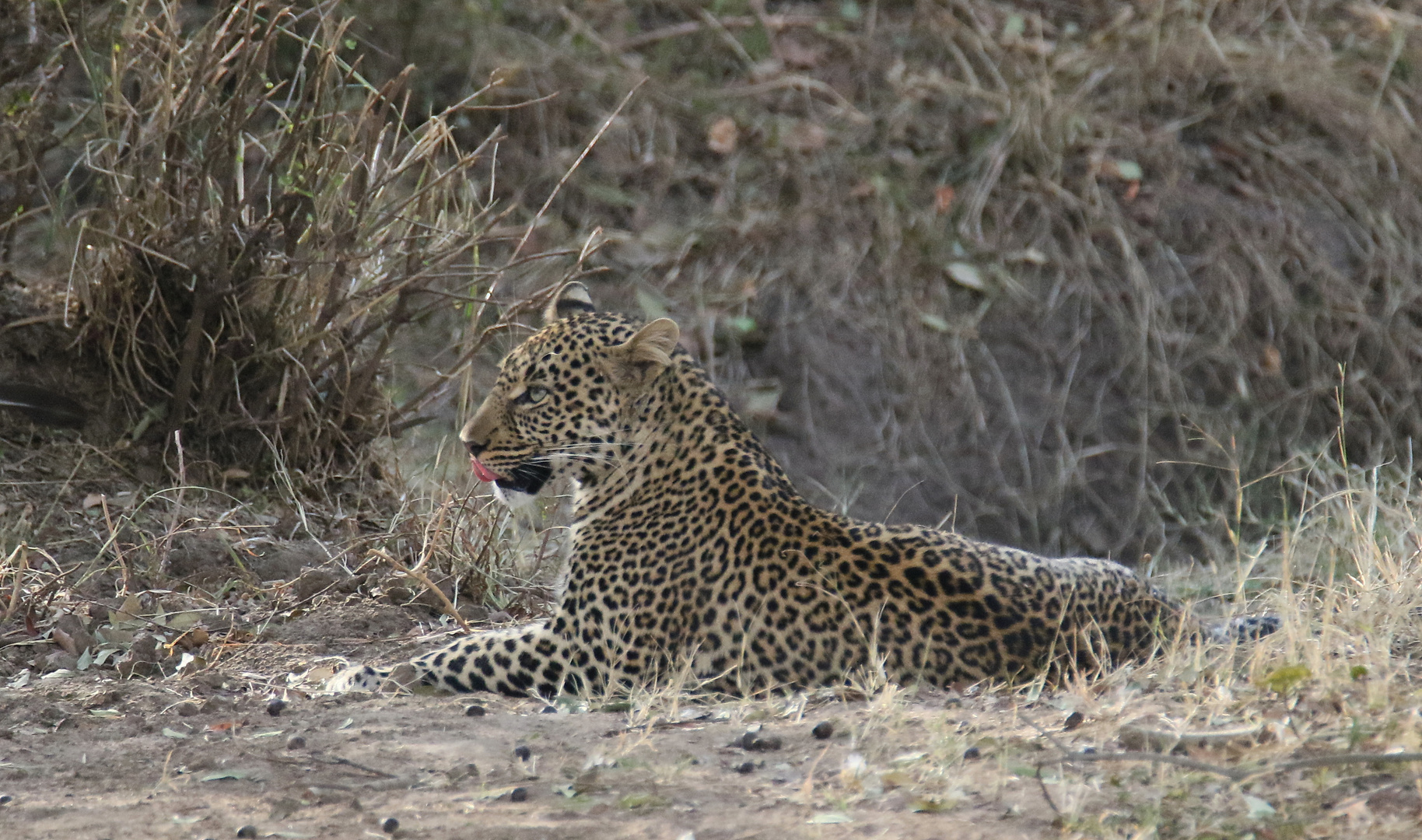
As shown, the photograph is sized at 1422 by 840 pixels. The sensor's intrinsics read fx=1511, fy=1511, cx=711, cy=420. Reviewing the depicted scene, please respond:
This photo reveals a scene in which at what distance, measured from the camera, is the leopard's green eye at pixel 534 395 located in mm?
5008

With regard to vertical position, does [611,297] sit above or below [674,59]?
below

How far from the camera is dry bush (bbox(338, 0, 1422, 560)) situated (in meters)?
9.44

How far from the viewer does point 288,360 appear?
617 cm

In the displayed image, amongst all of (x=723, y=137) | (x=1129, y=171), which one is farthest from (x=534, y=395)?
(x=1129, y=171)

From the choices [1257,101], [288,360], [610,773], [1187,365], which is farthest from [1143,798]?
[1257,101]

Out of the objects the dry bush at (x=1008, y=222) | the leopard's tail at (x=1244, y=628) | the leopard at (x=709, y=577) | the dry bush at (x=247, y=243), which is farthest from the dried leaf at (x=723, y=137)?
the leopard's tail at (x=1244, y=628)

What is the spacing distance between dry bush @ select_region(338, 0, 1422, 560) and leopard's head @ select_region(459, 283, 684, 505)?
437cm

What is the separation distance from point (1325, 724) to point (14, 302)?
5256 mm

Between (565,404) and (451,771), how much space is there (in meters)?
1.67

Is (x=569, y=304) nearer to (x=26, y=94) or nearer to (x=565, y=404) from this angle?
(x=565, y=404)

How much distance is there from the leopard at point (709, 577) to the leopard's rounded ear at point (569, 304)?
0.45 ft

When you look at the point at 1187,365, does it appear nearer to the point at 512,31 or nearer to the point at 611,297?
the point at 611,297

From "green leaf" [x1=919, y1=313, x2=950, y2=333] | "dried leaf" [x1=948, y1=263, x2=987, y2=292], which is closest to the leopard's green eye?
"green leaf" [x1=919, y1=313, x2=950, y2=333]

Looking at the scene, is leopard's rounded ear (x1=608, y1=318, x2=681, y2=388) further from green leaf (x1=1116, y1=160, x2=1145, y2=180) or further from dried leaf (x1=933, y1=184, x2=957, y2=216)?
green leaf (x1=1116, y1=160, x2=1145, y2=180)
